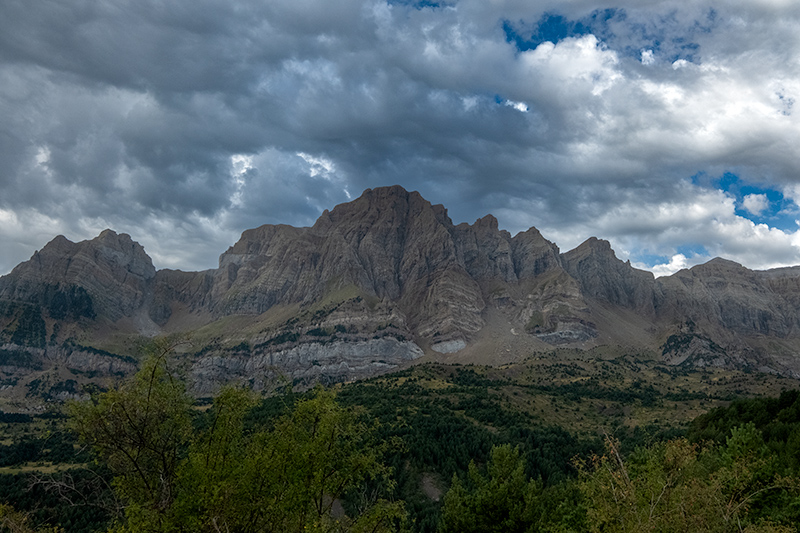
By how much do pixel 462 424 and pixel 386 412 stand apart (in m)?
20.1

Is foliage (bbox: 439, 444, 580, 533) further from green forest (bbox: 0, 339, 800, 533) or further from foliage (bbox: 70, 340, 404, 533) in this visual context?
foliage (bbox: 70, 340, 404, 533)

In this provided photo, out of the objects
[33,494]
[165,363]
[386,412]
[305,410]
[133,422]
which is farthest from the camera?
[386,412]

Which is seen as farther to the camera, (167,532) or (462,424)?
(462,424)

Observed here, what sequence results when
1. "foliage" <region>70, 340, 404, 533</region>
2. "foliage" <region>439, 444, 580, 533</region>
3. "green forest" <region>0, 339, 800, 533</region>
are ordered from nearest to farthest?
"green forest" <region>0, 339, 800, 533</region>
"foliage" <region>70, 340, 404, 533</region>
"foliage" <region>439, 444, 580, 533</region>

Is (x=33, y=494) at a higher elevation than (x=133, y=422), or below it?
below

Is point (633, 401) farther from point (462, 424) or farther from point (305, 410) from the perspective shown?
point (305, 410)

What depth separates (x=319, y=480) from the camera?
2209 centimetres

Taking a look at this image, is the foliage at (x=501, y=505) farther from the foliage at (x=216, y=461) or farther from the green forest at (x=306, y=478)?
the foliage at (x=216, y=461)

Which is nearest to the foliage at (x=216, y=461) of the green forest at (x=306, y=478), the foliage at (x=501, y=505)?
the green forest at (x=306, y=478)

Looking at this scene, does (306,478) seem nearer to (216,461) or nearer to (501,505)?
(216,461)

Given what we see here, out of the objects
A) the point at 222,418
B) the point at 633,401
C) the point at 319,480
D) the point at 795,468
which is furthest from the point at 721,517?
the point at 633,401

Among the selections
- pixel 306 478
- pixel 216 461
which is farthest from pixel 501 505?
pixel 216 461

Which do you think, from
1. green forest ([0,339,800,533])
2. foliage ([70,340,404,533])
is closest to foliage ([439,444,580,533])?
green forest ([0,339,800,533])

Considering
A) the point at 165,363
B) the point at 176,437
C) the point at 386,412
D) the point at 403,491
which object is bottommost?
the point at 403,491
